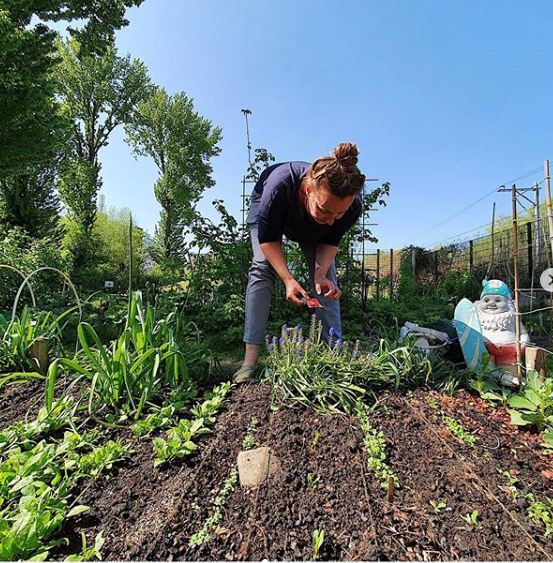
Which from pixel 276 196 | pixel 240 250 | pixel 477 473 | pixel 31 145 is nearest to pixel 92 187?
pixel 31 145

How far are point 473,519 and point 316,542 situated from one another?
39 cm

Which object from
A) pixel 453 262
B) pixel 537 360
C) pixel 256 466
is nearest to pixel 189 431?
pixel 256 466

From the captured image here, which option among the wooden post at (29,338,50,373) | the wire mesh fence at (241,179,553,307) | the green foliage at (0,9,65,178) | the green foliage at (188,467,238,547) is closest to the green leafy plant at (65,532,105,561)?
the green foliage at (188,467,238,547)

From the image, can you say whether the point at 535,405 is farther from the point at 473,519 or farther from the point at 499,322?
the point at 473,519

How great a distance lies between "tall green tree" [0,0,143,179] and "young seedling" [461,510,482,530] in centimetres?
570

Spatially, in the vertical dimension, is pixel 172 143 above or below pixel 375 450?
above

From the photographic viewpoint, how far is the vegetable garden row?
0.77 metres

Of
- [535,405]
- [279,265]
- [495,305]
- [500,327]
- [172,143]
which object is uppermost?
[172,143]

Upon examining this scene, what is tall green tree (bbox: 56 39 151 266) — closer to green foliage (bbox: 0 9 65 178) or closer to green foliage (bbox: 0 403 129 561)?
green foliage (bbox: 0 9 65 178)

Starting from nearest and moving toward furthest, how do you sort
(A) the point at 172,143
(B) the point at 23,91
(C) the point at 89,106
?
(B) the point at 23,91 → (C) the point at 89,106 → (A) the point at 172,143

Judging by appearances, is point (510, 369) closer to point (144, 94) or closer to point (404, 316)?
Result: point (404, 316)

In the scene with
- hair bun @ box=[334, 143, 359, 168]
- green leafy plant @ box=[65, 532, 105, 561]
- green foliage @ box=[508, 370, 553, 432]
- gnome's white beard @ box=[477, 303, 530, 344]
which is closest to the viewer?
green leafy plant @ box=[65, 532, 105, 561]

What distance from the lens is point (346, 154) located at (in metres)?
1.45

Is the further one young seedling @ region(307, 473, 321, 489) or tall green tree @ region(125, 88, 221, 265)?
tall green tree @ region(125, 88, 221, 265)
